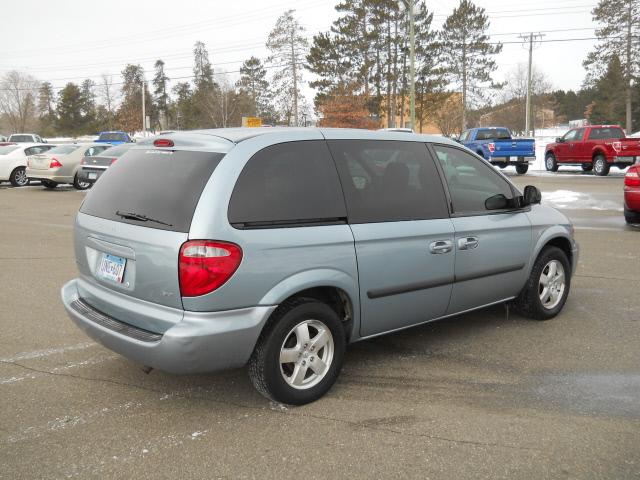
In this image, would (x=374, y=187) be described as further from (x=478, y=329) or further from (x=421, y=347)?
(x=478, y=329)

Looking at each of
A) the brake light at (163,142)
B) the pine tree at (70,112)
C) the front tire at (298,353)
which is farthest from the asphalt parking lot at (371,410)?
the pine tree at (70,112)

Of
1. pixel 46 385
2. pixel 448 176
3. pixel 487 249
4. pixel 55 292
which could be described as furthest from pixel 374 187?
pixel 55 292

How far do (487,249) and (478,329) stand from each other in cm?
87

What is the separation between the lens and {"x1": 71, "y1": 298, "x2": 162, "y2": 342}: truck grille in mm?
3359

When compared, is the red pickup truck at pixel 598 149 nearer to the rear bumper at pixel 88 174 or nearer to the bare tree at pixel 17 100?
the rear bumper at pixel 88 174

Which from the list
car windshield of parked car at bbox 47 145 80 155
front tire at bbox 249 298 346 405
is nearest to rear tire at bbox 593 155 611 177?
car windshield of parked car at bbox 47 145 80 155

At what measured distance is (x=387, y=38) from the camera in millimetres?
53125

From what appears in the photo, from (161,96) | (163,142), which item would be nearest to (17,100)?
(161,96)

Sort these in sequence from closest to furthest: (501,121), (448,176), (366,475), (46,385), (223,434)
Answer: (366,475)
(223,434)
(46,385)
(448,176)
(501,121)

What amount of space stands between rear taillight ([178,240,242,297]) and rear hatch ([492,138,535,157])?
21891mm

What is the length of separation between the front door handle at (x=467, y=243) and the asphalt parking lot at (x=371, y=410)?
0.81 meters

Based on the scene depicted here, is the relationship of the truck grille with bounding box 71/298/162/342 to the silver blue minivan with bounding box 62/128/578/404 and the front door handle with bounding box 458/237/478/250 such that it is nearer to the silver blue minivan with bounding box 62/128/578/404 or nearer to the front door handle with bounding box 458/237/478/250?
the silver blue minivan with bounding box 62/128/578/404

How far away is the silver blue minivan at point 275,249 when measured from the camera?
10.7ft

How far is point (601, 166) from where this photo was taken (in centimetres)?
2284
